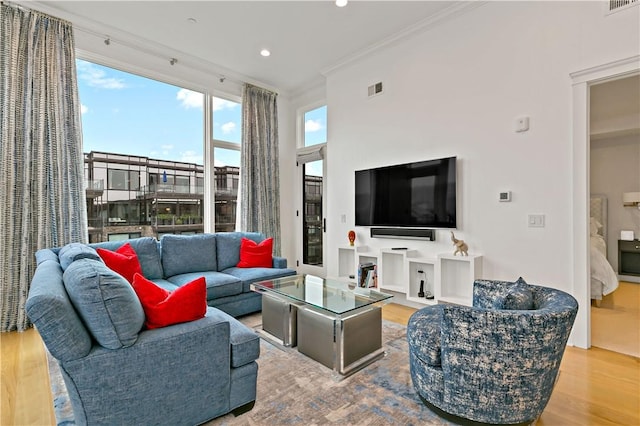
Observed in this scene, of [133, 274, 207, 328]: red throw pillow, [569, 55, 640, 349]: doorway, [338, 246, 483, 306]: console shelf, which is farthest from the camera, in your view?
[338, 246, 483, 306]: console shelf

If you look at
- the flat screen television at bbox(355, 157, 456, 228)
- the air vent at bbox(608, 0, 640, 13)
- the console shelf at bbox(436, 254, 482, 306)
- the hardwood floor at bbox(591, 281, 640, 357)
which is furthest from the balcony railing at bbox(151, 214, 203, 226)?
the air vent at bbox(608, 0, 640, 13)

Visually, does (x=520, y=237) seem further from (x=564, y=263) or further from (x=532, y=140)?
(x=532, y=140)

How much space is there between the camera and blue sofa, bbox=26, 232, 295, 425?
4.42 feet

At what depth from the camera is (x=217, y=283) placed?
3.25 m

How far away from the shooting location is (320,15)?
3539 mm

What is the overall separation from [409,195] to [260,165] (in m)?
2.60

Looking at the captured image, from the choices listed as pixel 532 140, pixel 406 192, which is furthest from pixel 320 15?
pixel 532 140

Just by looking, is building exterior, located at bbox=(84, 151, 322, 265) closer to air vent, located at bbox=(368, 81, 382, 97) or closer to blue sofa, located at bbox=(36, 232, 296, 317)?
blue sofa, located at bbox=(36, 232, 296, 317)

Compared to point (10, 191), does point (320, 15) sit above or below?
above

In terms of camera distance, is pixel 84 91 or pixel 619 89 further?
pixel 619 89

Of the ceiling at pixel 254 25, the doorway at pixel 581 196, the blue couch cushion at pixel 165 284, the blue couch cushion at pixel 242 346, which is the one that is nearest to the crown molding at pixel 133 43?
the ceiling at pixel 254 25

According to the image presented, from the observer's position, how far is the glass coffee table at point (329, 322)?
2.29 m

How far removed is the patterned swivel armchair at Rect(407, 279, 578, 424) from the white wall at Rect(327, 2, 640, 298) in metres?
1.47

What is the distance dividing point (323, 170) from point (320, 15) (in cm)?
237
